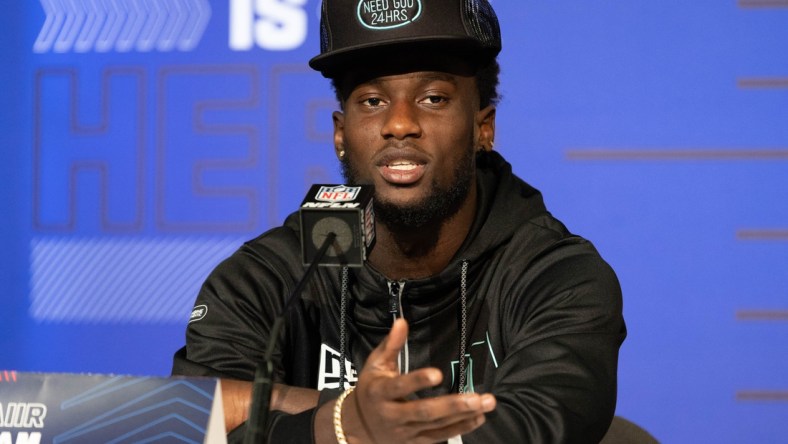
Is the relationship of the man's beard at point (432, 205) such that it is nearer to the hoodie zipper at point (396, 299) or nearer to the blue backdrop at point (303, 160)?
the hoodie zipper at point (396, 299)

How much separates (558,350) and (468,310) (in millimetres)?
308

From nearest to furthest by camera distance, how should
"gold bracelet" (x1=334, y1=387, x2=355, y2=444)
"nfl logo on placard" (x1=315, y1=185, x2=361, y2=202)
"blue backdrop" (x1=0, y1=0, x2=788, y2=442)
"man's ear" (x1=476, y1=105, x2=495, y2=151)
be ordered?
1. "gold bracelet" (x1=334, y1=387, x2=355, y2=444)
2. "nfl logo on placard" (x1=315, y1=185, x2=361, y2=202)
3. "man's ear" (x1=476, y1=105, x2=495, y2=151)
4. "blue backdrop" (x1=0, y1=0, x2=788, y2=442)

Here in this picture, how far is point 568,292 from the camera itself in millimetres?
1850

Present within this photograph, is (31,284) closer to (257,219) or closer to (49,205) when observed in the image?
(49,205)

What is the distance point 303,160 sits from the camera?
11.5 ft

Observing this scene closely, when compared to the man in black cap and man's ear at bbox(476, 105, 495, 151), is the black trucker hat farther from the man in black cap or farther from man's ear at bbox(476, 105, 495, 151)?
man's ear at bbox(476, 105, 495, 151)

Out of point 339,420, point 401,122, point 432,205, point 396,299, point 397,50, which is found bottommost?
point 339,420

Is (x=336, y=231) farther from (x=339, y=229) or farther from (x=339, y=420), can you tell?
(x=339, y=420)

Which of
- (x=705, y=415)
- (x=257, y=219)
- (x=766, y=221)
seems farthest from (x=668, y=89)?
(x=257, y=219)

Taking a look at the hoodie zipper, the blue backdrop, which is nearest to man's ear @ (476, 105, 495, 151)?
the hoodie zipper

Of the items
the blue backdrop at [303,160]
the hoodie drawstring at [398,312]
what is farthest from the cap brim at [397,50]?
the blue backdrop at [303,160]

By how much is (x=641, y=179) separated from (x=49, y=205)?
1.93 m

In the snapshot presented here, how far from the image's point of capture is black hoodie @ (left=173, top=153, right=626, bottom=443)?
179 cm

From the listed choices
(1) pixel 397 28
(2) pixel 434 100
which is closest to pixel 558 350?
(2) pixel 434 100
